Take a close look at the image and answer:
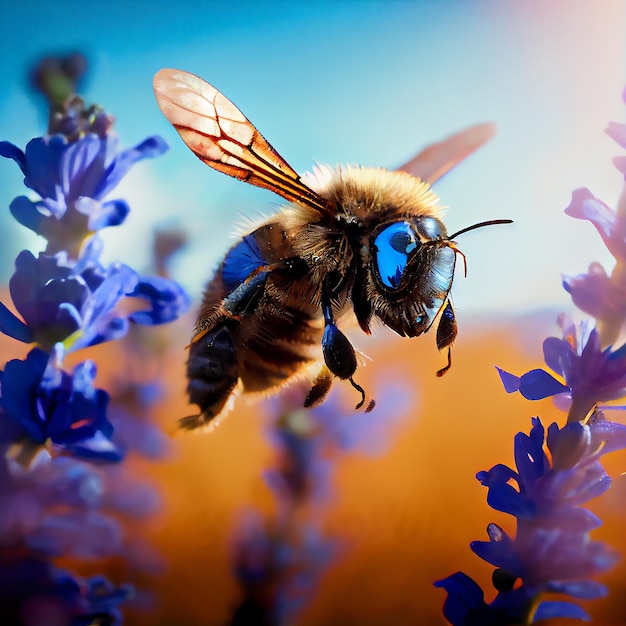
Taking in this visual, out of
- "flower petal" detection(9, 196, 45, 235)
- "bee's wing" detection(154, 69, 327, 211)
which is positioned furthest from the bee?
"flower petal" detection(9, 196, 45, 235)

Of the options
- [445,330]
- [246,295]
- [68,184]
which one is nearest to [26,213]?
[68,184]

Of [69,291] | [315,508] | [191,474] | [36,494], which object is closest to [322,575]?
[315,508]

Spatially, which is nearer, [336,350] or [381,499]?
[336,350]

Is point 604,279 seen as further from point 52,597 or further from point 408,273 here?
point 52,597

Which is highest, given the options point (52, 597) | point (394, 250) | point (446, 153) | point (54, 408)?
point (446, 153)

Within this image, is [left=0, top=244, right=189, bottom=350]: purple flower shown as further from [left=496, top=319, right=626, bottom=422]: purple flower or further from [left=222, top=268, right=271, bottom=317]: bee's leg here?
[left=496, top=319, right=626, bottom=422]: purple flower

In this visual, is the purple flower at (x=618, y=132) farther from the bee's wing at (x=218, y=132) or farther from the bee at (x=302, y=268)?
the bee's wing at (x=218, y=132)
